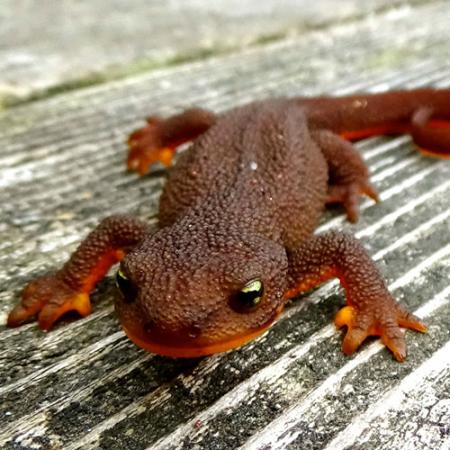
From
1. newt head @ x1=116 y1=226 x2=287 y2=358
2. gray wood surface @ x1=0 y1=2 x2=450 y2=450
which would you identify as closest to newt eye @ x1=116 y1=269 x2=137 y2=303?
newt head @ x1=116 y1=226 x2=287 y2=358

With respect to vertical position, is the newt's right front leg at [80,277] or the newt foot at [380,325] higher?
the newt's right front leg at [80,277]

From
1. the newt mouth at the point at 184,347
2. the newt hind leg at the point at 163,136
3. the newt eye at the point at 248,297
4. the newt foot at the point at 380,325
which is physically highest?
the newt hind leg at the point at 163,136

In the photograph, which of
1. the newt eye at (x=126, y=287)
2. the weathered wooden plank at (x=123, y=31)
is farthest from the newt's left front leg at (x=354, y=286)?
the weathered wooden plank at (x=123, y=31)

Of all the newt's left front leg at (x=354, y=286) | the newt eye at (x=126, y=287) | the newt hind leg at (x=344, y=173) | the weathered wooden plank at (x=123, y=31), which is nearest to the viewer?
the newt eye at (x=126, y=287)

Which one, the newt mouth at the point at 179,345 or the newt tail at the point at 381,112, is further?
the newt tail at the point at 381,112

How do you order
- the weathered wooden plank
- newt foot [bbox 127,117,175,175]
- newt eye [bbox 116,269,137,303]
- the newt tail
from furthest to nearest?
the weathered wooden plank
the newt tail
newt foot [bbox 127,117,175,175]
newt eye [bbox 116,269,137,303]

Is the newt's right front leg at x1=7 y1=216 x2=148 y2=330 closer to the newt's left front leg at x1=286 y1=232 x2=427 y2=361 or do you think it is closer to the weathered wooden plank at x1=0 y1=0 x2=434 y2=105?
the newt's left front leg at x1=286 y1=232 x2=427 y2=361

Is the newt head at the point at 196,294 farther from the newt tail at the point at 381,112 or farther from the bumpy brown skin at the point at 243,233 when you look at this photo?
the newt tail at the point at 381,112

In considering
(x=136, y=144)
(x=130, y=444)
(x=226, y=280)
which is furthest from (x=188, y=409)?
(x=136, y=144)

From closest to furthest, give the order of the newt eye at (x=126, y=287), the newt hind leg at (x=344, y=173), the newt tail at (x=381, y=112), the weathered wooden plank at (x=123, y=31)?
the newt eye at (x=126, y=287) < the newt hind leg at (x=344, y=173) < the newt tail at (x=381, y=112) < the weathered wooden plank at (x=123, y=31)
